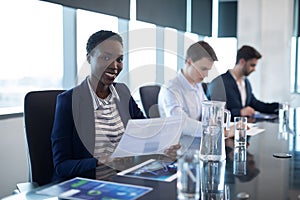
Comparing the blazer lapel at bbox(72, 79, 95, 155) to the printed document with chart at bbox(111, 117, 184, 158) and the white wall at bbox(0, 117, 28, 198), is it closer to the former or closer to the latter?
the printed document with chart at bbox(111, 117, 184, 158)

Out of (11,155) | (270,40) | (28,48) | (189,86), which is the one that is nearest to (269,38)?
(270,40)

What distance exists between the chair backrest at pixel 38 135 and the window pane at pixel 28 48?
107cm

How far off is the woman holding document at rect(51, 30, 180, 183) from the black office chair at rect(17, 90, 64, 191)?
0.45 ft

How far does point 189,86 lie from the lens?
2.57 metres

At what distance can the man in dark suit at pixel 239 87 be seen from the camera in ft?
10.8

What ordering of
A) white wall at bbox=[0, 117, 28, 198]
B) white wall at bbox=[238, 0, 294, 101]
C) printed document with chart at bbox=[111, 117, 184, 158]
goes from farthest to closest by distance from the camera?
white wall at bbox=[238, 0, 294, 101] → white wall at bbox=[0, 117, 28, 198] → printed document with chart at bbox=[111, 117, 184, 158]

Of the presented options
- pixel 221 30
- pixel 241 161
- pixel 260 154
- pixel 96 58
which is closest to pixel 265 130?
pixel 260 154

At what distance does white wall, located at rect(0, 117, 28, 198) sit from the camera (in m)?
2.60

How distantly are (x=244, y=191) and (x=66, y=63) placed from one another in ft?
7.89

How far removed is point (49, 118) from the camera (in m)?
1.69

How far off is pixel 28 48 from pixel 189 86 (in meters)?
1.28

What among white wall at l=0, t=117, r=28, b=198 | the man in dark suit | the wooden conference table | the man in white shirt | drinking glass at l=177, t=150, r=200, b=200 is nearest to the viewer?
drinking glass at l=177, t=150, r=200, b=200

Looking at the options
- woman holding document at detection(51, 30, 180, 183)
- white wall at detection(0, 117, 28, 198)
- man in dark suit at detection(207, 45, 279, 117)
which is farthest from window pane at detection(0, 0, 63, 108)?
man in dark suit at detection(207, 45, 279, 117)

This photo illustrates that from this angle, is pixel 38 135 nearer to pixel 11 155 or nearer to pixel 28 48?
pixel 11 155
